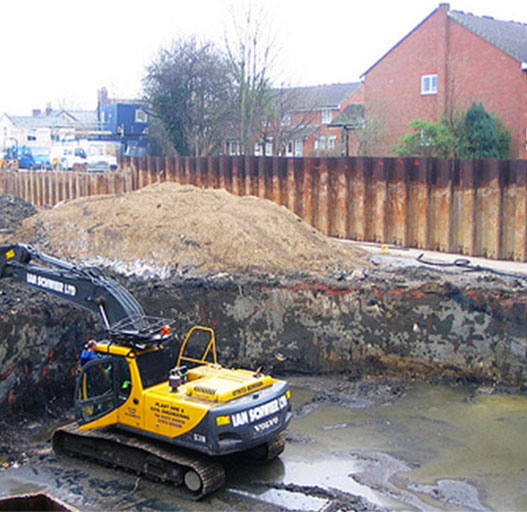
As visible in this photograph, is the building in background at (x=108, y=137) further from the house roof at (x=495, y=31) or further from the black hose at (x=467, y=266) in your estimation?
the black hose at (x=467, y=266)

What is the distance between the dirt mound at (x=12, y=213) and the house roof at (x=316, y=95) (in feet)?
45.5

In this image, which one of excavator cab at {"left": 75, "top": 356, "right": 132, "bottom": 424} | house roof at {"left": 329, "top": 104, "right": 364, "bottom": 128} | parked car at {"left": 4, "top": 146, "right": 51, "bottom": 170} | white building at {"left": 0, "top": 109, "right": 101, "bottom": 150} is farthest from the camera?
white building at {"left": 0, "top": 109, "right": 101, "bottom": 150}

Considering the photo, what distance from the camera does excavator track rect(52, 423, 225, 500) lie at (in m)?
8.60

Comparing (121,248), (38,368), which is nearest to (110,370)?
(38,368)

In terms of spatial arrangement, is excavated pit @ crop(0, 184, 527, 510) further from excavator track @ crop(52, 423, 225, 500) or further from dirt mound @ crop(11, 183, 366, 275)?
excavator track @ crop(52, 423, 225, 500)

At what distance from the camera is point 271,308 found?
14312 millimetres

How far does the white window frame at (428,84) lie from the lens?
33.0m

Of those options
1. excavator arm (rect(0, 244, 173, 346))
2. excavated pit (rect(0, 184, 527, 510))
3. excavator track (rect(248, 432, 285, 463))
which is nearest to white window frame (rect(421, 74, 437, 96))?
excavated pit (rect(0, 184, 527, 510))

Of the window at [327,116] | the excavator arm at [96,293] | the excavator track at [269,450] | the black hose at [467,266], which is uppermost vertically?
the window at [327,116]

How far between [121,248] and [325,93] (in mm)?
41426

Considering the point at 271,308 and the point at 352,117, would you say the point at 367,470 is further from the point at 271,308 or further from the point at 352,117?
the point at 352,117

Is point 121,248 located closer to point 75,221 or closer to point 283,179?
point 75,221

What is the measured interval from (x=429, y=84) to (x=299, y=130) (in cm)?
679

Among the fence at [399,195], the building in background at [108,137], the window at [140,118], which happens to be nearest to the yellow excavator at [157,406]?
the fence at [399,195]
